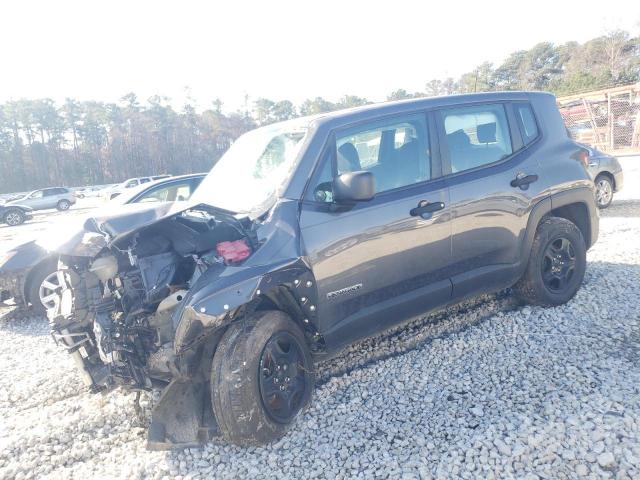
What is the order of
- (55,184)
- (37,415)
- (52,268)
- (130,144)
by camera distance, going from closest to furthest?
(37,415) → (52,268) → (55,184) → (130,144)

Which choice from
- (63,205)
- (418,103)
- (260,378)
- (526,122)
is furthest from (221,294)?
(63,205)

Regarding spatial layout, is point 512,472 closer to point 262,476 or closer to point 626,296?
point 262,476

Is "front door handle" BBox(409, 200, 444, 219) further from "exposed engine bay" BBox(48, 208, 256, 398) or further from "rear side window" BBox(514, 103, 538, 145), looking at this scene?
"rear side window" BBox(514, 103, 538, 145)

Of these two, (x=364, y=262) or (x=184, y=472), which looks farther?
(x=364, y=262)

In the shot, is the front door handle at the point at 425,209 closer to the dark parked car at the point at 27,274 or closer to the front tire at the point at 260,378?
the front tire at the point at 260,378

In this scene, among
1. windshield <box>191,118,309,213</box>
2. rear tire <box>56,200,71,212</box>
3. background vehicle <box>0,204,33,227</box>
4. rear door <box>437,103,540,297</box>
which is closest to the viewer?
windshield <box>191,118,309,213</box>

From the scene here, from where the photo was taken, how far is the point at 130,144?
189 feet

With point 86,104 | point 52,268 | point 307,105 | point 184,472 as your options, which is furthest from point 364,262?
point 86,104

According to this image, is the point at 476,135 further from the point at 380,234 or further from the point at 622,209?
the point at 622,209

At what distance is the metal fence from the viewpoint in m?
18.7

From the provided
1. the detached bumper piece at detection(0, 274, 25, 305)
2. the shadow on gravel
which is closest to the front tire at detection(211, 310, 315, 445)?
the detached bumper piece at detection(0, 274, 25, 305)

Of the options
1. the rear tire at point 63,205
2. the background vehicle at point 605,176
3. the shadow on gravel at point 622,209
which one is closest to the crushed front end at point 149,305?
the shadow on gravel at point 622,209

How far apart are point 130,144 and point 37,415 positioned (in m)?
59.9

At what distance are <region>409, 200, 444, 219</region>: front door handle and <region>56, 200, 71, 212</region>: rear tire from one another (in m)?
32.7
